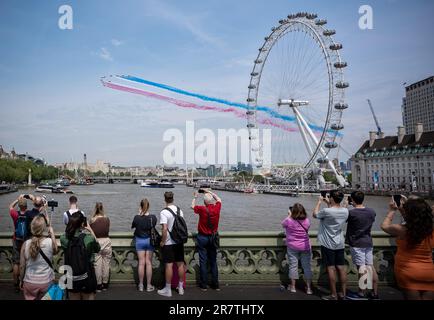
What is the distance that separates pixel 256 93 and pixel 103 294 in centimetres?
6771

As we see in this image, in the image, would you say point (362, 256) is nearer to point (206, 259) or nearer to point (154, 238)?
point (206, 259)

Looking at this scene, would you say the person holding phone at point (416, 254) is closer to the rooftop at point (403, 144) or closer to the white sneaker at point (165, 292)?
the white sneaker at point (165, 292)

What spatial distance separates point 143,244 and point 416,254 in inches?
175

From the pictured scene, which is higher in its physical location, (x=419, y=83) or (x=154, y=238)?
(x=419, y=83)

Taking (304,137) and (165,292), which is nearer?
(165,292)

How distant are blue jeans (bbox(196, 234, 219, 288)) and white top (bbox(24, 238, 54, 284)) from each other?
2.64 m

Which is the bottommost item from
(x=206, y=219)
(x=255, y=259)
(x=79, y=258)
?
(x=255, y=259)

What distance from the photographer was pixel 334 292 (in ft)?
20.8

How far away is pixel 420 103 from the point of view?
146 m

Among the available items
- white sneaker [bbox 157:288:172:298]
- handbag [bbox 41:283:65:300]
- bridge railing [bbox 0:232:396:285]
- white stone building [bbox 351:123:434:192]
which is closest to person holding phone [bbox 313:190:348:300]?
bridge railing [bbox 0:232:396:285]

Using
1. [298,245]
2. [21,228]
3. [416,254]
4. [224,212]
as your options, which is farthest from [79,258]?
[224,212]

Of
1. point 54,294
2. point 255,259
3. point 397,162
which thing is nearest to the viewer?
point 54,294

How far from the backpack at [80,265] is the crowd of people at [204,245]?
0.01 m
